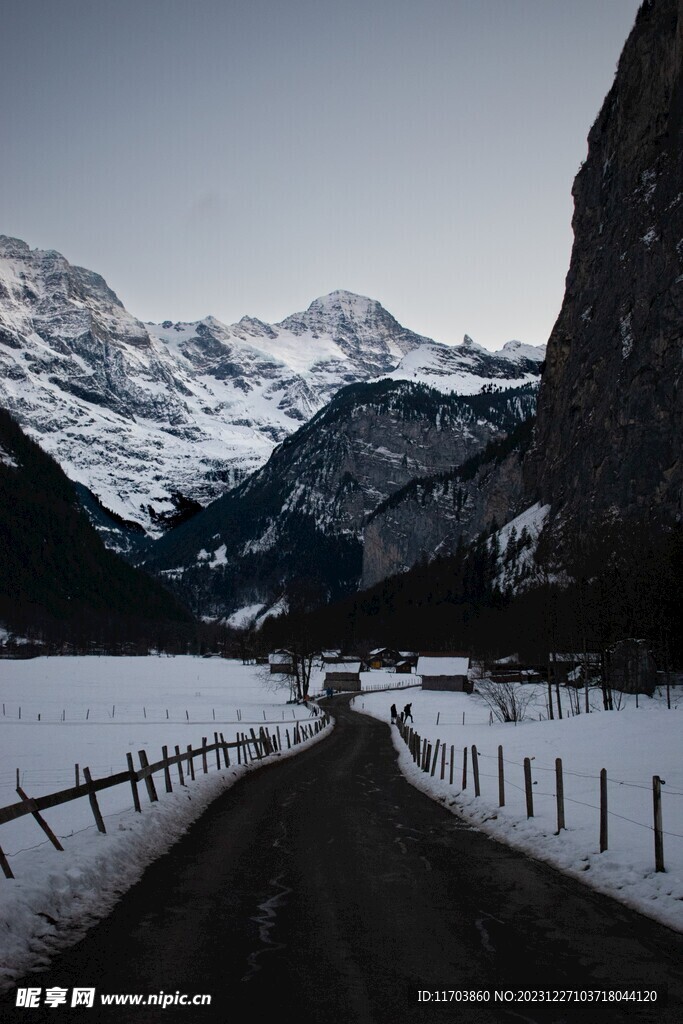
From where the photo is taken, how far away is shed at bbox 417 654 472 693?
113m

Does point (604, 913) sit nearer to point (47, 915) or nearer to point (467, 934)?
point (467, 934)

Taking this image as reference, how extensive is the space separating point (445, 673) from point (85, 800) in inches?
3790

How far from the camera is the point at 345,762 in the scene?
3509cm

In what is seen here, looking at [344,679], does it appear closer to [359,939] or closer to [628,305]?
[628,305]

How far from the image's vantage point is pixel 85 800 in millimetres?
22547

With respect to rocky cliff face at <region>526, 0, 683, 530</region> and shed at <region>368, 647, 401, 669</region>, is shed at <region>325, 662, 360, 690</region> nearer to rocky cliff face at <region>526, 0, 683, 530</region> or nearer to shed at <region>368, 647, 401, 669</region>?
shed at <region>368, 647, 401, 669</region>

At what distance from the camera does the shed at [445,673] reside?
11344 centimetres

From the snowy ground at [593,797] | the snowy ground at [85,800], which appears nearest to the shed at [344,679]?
the snowy ground at [85,800]

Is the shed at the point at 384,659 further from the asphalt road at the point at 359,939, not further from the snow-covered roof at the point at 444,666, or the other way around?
the asphalt road at the point at 359,939

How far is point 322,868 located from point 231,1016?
6746 mm

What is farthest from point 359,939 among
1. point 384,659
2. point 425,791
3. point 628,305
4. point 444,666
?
point 384,659

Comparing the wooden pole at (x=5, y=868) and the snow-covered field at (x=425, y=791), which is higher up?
the wooden pole at (x=5, y=868)

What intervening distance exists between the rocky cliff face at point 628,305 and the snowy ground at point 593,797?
96.2 m

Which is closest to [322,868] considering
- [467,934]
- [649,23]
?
[467,934]
